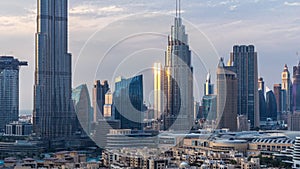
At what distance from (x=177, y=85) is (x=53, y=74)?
5732 mm

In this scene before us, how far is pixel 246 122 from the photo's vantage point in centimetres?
2088

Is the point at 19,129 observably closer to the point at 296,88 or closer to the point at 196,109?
the point at 196,109

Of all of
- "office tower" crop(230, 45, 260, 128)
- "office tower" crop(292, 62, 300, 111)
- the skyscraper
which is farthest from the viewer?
"office tower" crop(292, 62, 300, 111)

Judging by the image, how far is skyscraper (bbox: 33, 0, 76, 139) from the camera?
18531 mm

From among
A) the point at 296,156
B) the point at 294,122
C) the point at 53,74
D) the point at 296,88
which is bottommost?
the point at 296,156

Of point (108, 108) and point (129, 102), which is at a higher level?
point (129, 102)

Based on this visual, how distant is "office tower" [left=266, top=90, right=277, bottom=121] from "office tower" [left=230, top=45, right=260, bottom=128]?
2984 mm

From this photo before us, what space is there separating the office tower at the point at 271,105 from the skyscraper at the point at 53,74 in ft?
34.4

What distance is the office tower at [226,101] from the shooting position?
1952 cm

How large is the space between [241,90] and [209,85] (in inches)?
260

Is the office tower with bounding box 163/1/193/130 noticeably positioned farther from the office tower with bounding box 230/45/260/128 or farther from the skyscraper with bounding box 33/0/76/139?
the office tower with bounding box 230/45/260/128

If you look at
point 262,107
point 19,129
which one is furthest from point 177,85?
point 262,107

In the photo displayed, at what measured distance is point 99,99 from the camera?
14.6 meters

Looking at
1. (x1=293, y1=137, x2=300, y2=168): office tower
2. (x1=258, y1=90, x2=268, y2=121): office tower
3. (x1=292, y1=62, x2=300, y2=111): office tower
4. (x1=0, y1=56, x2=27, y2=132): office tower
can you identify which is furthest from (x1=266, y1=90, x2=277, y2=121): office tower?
(x1=293, y1=137, x2=300, y2=168): office tower
